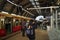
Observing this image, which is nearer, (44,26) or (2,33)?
(2,33)

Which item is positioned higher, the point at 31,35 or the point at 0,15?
the point at 0,15

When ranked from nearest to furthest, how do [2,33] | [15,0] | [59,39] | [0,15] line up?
[59,39]
[0,15]
[2,33]
[15,0]

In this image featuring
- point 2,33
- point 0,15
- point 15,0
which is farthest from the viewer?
point 15,0

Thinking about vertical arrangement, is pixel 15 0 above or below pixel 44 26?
above

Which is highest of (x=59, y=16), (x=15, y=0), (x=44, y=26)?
(x=15, y=0)

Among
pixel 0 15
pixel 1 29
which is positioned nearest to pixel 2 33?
pixel 1 29

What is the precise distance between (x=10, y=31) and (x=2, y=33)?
318 cm

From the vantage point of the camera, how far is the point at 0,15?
1361 centimetres

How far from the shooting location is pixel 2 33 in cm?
1476

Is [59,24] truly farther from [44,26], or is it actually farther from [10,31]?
[44,26]

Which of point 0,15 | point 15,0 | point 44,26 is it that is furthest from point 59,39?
point 44,26

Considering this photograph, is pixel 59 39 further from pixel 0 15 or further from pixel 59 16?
pixel 0 15

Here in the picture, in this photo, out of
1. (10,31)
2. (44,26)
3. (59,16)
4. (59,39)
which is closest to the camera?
(59,39)

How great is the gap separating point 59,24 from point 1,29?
7542 mm
